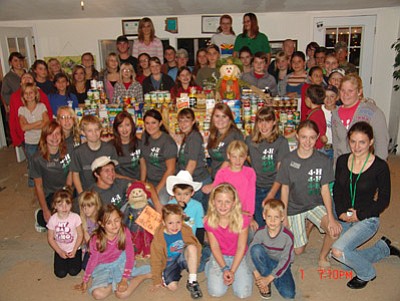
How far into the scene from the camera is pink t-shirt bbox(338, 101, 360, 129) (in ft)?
12.1

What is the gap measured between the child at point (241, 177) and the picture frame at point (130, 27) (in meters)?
4.93

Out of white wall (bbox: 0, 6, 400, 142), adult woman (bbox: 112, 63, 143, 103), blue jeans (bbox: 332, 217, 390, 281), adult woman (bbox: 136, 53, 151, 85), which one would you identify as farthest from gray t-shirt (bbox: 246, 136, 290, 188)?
white wall (bbox: 0, 6, 400, 142)

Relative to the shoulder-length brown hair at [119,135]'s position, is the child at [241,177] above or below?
below

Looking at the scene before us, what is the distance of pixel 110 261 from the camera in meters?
3.30

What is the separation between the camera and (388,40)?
23.9 ft

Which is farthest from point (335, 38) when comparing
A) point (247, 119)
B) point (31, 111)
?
point (31, 111)

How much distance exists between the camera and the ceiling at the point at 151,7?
6.09m

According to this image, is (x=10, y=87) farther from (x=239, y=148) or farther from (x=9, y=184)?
(x=239, y=148)

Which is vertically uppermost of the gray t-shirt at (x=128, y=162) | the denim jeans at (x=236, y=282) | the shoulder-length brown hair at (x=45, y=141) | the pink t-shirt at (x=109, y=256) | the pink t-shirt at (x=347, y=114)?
the pink t-shirt at (x=347, y=114)

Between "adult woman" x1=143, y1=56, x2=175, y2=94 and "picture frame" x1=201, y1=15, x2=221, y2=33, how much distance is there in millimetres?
2648

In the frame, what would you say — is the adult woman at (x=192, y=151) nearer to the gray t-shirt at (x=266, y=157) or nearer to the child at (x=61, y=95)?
the gray t-shirt at (x=266, y=157)

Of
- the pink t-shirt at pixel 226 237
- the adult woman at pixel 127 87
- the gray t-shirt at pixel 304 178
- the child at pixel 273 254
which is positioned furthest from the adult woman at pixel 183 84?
the child at pixel 273 254

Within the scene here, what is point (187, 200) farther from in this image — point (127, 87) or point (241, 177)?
point (127, 87)

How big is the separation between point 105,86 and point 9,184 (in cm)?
207
